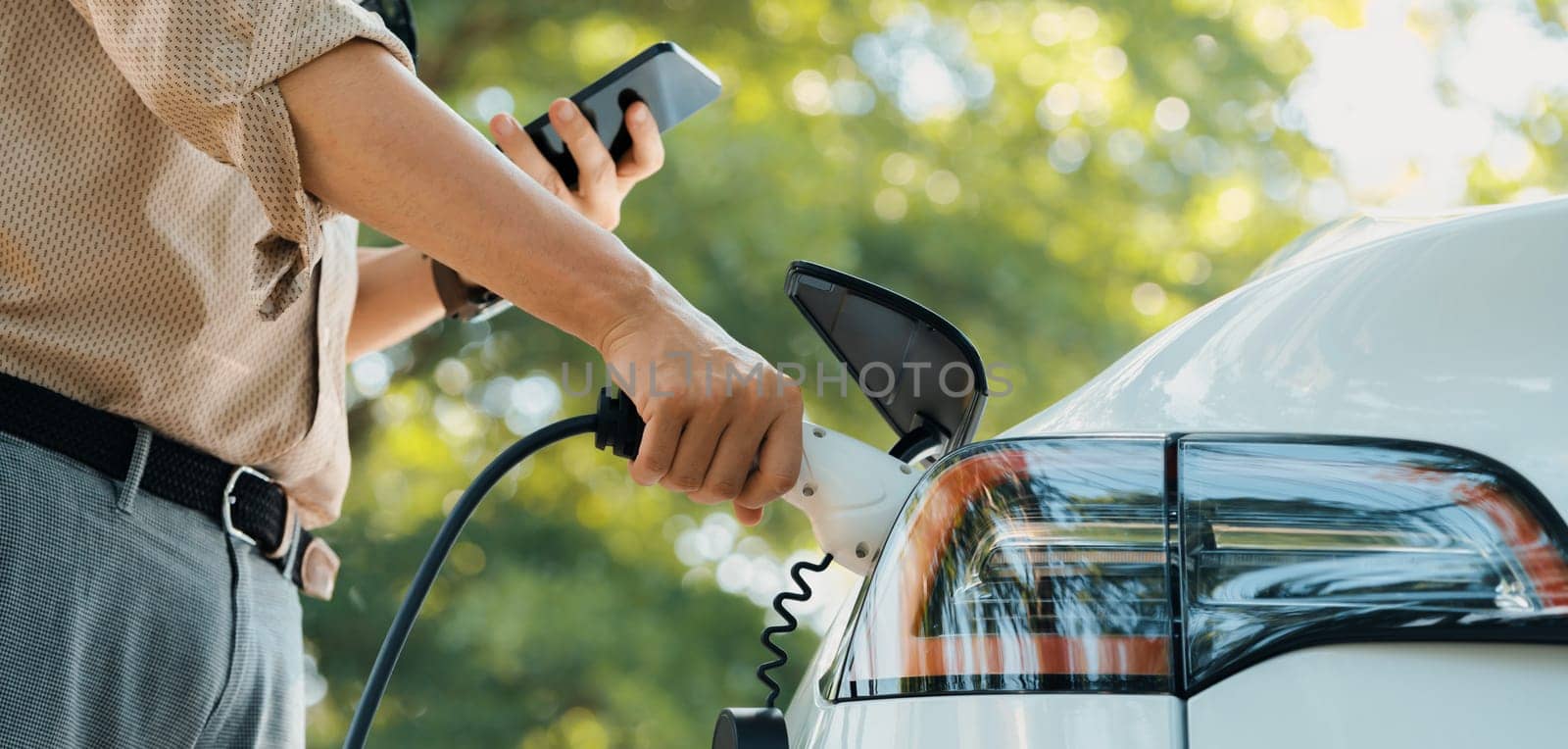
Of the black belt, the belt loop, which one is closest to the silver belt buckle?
the black belt

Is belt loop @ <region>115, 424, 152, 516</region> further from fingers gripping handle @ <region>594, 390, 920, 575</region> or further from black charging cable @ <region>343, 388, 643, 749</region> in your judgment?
fingers gripping handle @ <region>594, 390, 920, 575</region>

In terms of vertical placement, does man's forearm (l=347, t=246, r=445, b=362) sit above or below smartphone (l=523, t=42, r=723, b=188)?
below

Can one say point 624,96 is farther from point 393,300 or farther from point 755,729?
point 755,729

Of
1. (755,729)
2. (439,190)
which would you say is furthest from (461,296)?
(755,729)

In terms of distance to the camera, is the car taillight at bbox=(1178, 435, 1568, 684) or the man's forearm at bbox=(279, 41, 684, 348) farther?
the man's forearm at bbox=(279, 41, 684, 348)

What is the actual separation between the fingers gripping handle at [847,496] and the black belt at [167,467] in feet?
1.88

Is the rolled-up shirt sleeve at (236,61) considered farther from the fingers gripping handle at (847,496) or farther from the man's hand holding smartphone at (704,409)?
the fingers gripping handle at (847,496)

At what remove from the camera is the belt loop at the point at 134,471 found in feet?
3.89

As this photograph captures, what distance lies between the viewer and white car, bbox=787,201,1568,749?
2.33 feet

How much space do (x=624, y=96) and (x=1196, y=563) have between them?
1064mm

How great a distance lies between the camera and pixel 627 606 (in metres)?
4.39

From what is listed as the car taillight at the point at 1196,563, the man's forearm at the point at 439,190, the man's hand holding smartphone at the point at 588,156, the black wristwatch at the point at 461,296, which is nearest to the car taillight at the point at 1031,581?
the car taillight at the point at 1196,563

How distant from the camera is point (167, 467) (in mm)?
1232

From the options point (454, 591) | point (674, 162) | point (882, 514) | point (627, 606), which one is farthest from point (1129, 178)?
point (882, 514)
